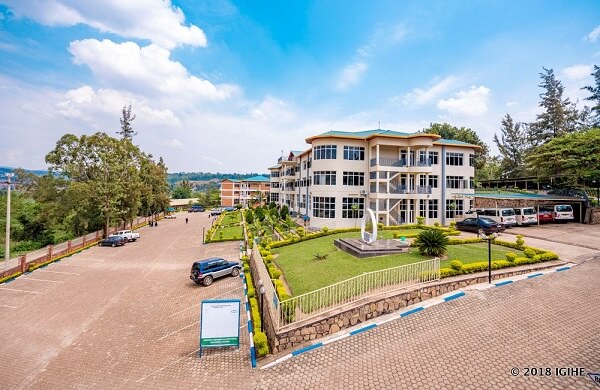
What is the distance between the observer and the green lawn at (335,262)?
42.1 ft

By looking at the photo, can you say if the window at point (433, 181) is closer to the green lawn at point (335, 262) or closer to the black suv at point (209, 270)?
the green lawn at point (335, 262)

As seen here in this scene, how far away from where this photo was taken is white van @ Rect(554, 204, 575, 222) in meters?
27.2

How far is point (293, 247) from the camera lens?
21.9m

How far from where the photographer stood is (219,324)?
948 cm

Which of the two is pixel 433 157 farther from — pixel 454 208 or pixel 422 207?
pixel 454 208

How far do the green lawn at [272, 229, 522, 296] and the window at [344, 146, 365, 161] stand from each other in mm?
13207

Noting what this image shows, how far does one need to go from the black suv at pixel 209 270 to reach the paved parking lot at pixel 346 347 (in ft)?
6.22

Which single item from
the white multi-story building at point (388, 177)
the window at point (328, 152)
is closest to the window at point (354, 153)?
the white multi-story building at point (388, 177)

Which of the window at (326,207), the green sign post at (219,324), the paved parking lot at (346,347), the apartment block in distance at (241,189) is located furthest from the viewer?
the apartment block in distance at (241,189)

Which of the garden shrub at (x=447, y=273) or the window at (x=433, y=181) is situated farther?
the window at (x=433, y=181)

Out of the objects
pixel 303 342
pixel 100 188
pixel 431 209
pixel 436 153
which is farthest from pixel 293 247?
pixel 100 188

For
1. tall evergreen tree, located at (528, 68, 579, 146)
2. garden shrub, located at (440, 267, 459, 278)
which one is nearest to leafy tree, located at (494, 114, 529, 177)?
tall evergreen tree, located at (528, 68, 579, 146)

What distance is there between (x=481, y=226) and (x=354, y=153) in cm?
1345

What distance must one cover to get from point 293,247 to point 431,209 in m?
17.7
